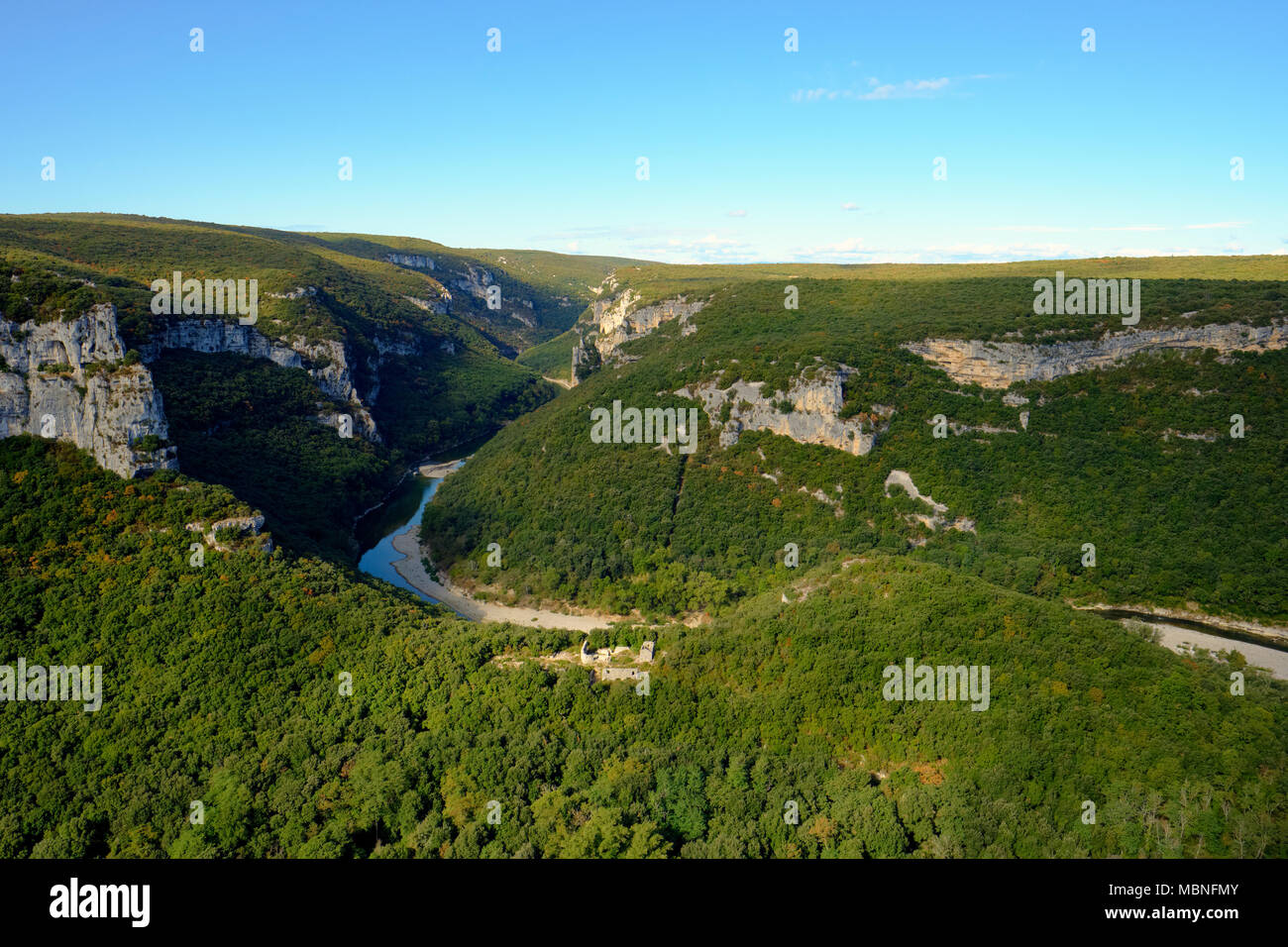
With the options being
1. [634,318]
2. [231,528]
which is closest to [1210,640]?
[231,528]

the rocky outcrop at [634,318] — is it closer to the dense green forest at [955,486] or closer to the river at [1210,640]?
the dense green forest at [955,486]

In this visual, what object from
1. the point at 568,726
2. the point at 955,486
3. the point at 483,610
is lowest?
the point at 483,610

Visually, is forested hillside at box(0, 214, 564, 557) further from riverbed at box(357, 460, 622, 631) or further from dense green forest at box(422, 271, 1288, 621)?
dense green forest at box(422, 271, 1288, 621)

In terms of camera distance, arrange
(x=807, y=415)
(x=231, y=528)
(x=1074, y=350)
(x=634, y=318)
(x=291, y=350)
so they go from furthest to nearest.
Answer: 1. (x=634, y=318)
2. (x=291, y=350)
3. (x=1074, y=350)
4. (x=807, y=415)
5. (x=231, y=528)

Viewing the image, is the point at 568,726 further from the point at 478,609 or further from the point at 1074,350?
the point at 1074,350

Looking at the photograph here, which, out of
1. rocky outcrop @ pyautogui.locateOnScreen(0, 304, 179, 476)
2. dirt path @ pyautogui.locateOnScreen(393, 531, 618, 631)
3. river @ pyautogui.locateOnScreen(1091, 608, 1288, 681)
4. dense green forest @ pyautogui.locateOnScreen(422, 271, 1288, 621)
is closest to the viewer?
river @ pyautogui.locateOnScreen(1091, 608, 1288, 681)

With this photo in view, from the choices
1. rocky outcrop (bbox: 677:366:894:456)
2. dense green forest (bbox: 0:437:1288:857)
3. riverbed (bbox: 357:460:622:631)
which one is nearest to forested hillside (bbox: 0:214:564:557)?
riverbed (bbox: 357:460:622:631)
